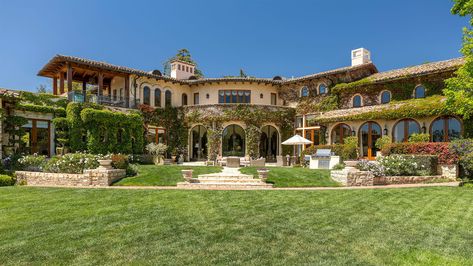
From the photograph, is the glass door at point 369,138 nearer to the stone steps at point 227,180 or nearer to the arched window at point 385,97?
the arched window at point 385,97

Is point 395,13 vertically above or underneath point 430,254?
above

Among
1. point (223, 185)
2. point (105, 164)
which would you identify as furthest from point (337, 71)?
point (105, 164)

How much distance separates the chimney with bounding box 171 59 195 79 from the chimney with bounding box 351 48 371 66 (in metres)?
15.7

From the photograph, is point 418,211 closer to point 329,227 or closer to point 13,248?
point 329,227

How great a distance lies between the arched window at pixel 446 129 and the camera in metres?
20.1

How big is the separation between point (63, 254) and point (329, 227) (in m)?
4.87

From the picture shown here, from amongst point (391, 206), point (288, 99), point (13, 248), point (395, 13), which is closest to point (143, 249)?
point (13, 248)

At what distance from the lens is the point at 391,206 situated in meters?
9.04

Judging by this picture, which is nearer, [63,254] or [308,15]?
[63,254]

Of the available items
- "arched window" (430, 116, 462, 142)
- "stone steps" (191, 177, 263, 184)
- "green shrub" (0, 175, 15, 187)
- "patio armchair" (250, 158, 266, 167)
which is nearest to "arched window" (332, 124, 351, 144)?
"arched window" (430, 116, 462, 142)

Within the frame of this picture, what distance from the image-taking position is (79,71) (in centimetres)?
2592

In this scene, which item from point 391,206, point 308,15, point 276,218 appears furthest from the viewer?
point 308,15

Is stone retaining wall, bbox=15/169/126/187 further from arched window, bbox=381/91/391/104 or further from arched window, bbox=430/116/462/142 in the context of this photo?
arched window, bbox=381/91/391/104

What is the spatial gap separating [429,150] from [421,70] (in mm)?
8211
